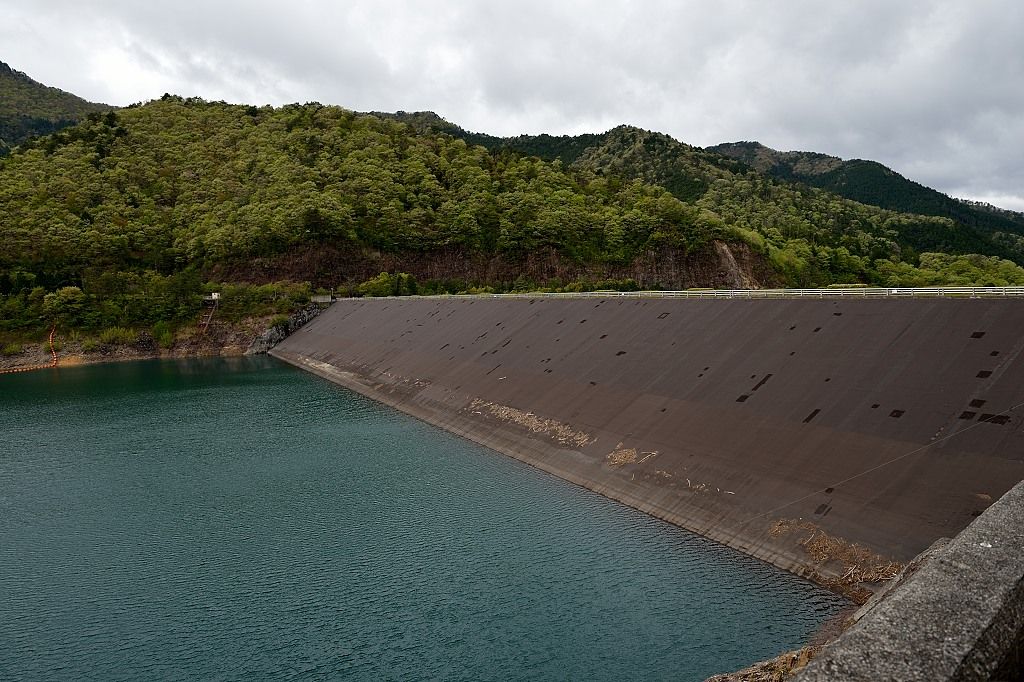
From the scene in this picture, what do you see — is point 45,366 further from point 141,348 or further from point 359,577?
point 359,577

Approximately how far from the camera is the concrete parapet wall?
8398mm

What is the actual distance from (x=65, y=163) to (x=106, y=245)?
35.8 meters

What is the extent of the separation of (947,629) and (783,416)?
1783 cm

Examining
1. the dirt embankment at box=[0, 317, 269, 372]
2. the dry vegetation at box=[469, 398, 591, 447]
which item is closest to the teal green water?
the dry vegetation at box=[469, 398, 591, 447]

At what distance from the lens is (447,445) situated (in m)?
37.8

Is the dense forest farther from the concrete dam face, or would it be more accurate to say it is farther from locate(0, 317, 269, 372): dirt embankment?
the concrete dam face

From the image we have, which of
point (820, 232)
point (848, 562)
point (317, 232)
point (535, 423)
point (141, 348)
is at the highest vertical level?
point (820, 232)

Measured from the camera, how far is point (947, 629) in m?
8.98

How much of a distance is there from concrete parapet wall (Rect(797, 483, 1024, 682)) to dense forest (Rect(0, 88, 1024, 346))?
92402mm

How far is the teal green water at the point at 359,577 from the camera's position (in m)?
15.9

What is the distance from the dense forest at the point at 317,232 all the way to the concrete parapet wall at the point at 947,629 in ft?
303

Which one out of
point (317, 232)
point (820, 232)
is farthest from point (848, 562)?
point (820, 232)

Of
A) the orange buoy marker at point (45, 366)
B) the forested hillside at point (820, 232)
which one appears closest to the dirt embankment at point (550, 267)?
the forested hillside at point (820, 232)

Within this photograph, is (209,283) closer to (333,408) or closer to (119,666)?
(333,408)
